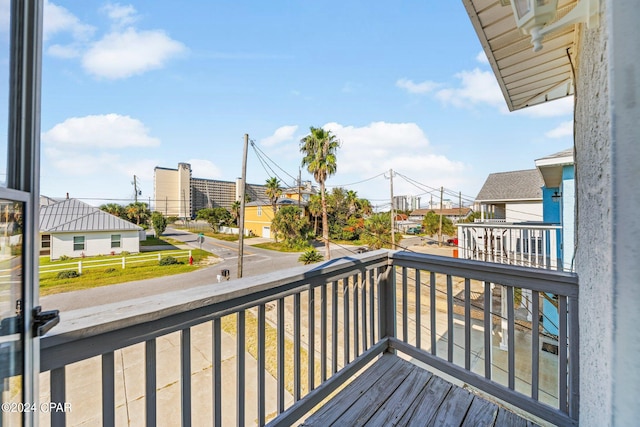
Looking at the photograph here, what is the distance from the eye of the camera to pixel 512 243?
4609 millimetres

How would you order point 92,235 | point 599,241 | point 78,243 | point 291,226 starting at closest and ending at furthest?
point 599,241 < point 78,243 < point 92,235 < point 291,226

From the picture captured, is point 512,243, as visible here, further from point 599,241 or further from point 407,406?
point 599,241

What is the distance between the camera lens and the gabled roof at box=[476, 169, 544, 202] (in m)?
10.9

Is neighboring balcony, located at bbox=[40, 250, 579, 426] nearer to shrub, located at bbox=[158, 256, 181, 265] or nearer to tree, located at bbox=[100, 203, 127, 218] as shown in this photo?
shrub, located at bbox=[158, 256, 181, 265]

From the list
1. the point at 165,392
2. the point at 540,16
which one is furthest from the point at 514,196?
the point at 165,392

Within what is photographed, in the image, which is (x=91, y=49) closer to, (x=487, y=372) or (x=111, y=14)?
(x=111, y=14)

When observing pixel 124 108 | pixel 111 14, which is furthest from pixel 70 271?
pixel 111 14

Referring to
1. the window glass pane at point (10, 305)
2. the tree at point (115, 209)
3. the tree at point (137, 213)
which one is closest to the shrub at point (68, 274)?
the window glass pane at point (10, 305)

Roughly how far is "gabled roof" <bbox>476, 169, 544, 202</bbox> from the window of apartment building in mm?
17271

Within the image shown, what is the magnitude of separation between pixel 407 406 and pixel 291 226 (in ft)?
54.7

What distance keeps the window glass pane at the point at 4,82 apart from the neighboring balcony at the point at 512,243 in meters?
4.73

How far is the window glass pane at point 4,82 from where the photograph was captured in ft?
1.89

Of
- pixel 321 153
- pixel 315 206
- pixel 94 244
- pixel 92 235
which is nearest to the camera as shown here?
pixel 92 235

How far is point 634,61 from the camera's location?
12.0 inches
